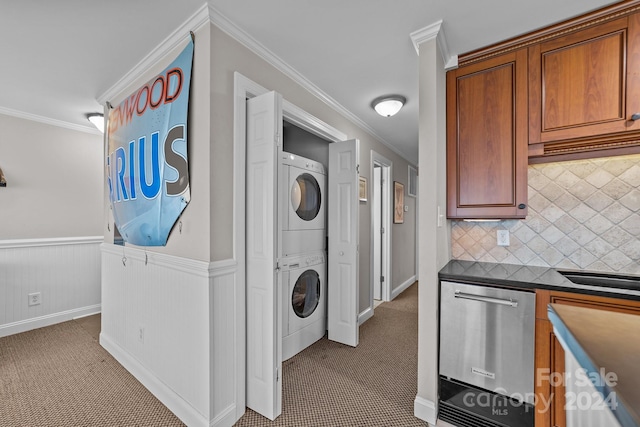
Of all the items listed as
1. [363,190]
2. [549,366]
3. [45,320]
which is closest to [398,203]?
[363,190]

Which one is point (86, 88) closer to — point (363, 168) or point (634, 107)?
point (363, 168)

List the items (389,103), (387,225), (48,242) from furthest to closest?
(387,225) → (48,242) → (389,103)

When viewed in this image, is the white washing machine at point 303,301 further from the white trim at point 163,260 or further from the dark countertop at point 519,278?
the dark countertop at point 519,278

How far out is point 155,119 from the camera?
198cm

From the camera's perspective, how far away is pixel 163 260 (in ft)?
6.30

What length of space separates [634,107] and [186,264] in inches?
105

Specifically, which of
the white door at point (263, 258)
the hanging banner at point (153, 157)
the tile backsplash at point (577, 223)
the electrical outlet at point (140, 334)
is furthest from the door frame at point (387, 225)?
the electrical outlet at point (140, 334)

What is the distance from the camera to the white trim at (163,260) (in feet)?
5.31

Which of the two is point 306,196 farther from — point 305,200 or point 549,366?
point 549,366

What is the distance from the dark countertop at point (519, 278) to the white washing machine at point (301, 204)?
127 cm

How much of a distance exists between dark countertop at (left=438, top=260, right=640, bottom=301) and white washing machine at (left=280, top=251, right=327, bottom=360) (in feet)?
4.14

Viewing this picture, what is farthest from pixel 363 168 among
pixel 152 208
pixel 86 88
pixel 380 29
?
pixel 86 88

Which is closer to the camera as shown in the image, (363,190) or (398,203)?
(363,190)

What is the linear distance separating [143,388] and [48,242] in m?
2.38
